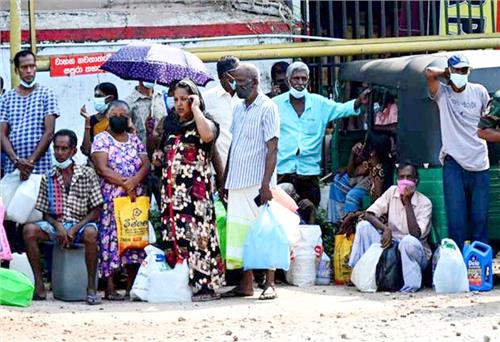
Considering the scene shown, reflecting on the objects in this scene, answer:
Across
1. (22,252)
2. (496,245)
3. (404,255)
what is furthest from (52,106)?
(496,245)

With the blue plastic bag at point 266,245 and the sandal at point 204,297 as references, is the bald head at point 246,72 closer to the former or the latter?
the blue plastic bag at point 266,245

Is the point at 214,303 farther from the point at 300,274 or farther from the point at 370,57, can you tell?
the point at 370,57

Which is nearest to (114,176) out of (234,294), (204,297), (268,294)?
(204,297)

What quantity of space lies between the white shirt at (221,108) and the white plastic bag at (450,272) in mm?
1955

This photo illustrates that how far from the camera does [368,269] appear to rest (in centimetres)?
1065

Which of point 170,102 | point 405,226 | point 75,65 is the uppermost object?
point 75,65

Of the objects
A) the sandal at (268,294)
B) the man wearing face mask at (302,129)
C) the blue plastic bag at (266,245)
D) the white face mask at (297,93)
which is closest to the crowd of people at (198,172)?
the sandal at (268,294)

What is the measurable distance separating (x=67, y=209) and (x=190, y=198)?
3.19ft

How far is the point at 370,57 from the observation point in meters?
14.8

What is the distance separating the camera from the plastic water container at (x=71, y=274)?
10.4m

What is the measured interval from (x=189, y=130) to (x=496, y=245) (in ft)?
10.0

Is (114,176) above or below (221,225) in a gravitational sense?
above

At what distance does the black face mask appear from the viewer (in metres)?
10.6

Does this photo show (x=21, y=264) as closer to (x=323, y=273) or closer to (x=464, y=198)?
(x=323, y=273)
